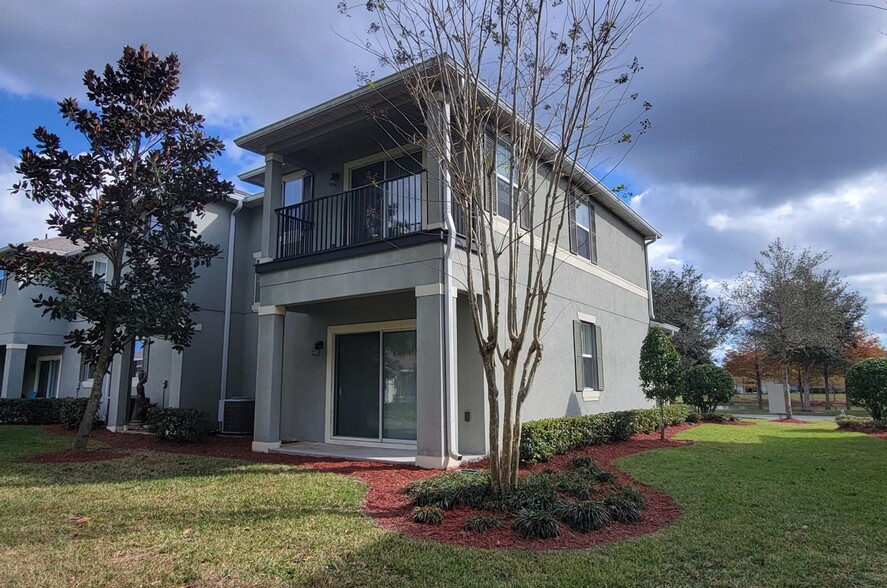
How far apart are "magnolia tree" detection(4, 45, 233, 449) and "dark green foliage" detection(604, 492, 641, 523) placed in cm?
874

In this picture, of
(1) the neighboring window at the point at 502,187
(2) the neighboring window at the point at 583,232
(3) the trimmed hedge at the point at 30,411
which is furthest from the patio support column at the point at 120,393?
(2) the neighboring window at the point at 583,232

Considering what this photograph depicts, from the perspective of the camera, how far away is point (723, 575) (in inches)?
164

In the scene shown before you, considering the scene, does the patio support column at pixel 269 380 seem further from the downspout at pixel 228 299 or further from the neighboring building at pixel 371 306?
the downspout at pixel 228 299

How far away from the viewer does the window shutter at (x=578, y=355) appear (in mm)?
12430

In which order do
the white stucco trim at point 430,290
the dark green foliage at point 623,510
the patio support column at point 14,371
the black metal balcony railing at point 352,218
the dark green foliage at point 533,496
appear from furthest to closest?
the patio support column at point 14,371
the black metal balcony railing at point 352,218
the white stucco trim at point 430,290
the dark green foliage at point 533,496
the dark green foliage at point 623,510

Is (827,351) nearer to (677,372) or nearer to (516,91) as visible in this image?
(677,372)

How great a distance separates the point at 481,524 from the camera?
5.35 metres

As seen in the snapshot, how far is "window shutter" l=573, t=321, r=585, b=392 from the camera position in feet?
40.8

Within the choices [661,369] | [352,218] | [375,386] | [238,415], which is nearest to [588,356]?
[661,369]

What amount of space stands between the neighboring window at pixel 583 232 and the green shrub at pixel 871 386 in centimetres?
809

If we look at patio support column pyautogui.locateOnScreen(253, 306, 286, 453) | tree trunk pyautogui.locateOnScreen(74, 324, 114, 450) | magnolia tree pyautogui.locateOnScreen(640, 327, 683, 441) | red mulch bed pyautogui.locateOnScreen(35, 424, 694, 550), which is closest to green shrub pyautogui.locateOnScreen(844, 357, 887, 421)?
magnolia tree pyautogui.locateOnScreen(640, 327, 683, 441)

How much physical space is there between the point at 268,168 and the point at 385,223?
3058mm

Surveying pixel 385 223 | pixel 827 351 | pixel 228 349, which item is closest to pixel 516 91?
pixel 385 223

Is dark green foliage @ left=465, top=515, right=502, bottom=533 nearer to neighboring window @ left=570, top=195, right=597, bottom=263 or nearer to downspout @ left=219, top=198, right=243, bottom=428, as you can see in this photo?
neighboring window @ left=570, top=195, right=597, bottom=263
